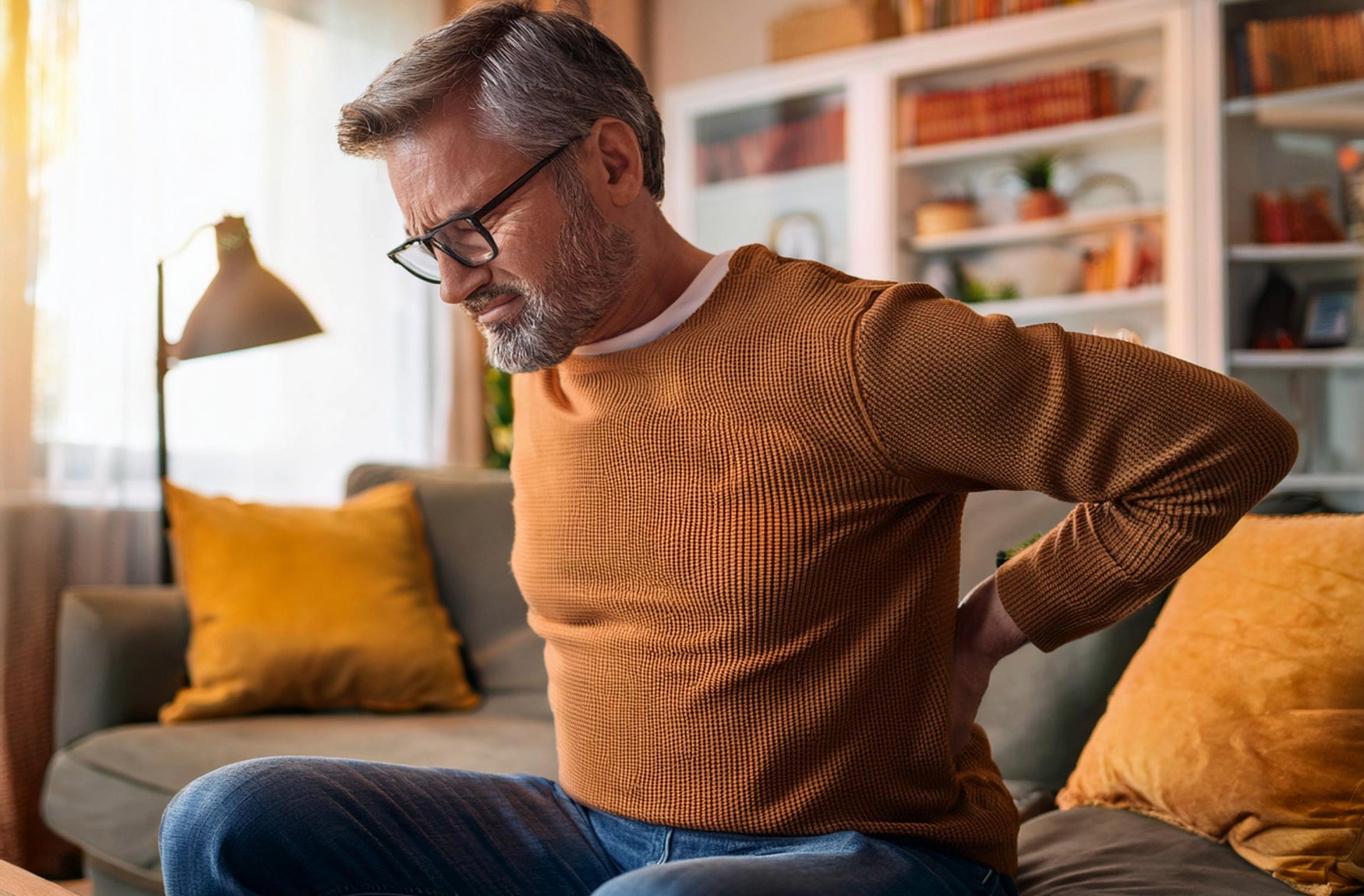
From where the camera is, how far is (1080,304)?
12.3ft

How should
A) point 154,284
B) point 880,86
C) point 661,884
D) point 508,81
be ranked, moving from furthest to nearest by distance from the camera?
point 880,86, point 154,284, point 508,81, point 661,884

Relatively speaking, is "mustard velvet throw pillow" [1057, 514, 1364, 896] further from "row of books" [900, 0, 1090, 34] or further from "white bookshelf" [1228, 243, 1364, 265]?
"row of books" [900, 0, 1090, 34]

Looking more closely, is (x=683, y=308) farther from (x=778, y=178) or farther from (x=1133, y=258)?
(x=778, y=178)

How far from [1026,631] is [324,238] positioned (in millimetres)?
2887

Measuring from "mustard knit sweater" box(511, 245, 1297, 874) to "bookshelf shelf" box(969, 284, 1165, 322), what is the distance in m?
2.70

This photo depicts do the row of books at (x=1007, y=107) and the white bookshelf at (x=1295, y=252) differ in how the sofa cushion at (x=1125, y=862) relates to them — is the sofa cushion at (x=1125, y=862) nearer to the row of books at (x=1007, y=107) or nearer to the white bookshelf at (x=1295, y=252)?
the white bookshelf at (x=1295, y=252)

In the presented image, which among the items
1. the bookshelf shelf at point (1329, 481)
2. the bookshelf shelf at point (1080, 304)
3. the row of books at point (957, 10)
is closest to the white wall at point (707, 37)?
the row of books at point (957, 10)

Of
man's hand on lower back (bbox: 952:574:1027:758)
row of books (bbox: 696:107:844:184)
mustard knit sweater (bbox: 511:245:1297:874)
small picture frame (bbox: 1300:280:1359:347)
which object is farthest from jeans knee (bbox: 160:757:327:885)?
row of books (bbox: 696:107:844:184)

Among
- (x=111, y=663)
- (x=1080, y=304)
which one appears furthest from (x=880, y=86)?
(x=111, y=663)

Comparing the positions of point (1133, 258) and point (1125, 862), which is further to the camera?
point (1133, 258)

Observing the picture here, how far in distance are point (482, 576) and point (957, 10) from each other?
8.32ft

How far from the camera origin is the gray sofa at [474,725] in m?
1.32

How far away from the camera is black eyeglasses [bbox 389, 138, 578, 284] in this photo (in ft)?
3.63

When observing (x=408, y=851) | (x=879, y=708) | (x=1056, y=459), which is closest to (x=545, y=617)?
(x=408, y=851)
